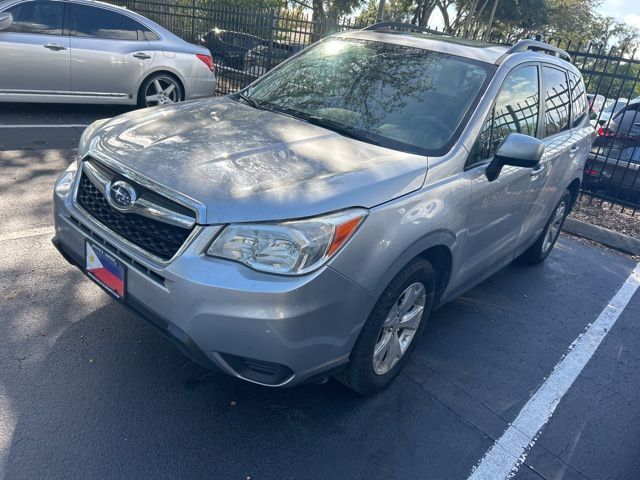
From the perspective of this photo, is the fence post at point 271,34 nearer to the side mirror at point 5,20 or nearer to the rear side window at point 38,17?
the rear side window at point 38,17

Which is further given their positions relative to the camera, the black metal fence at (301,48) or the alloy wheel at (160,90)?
the alloy wheel at (160,90)

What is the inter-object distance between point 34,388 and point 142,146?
1321 mm

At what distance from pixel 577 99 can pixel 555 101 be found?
2.30ft

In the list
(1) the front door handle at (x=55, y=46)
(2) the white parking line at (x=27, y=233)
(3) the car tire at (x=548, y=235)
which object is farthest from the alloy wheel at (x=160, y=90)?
(3) the car tire at (x=548, y=235)

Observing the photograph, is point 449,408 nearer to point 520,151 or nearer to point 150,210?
point 520,151

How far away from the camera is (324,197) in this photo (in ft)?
7.79

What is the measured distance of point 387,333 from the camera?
9.59ft

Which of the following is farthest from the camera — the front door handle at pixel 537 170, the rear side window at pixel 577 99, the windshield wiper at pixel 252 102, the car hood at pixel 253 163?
the rear side window at pixel 577 99

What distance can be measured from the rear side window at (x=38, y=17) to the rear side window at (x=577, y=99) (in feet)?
20.6

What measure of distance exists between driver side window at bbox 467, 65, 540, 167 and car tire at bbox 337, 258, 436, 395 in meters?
0.76

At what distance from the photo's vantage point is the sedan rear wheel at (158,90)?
808 centimetres

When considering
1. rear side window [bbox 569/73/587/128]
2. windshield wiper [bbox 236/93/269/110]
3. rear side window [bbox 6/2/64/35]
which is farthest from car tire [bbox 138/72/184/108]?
rear side window [bbox 569/73/587/128]

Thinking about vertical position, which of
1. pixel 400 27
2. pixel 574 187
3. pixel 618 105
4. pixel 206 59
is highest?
pixel 400 27

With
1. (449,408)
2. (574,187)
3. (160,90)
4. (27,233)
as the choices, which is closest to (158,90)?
(160,90)
